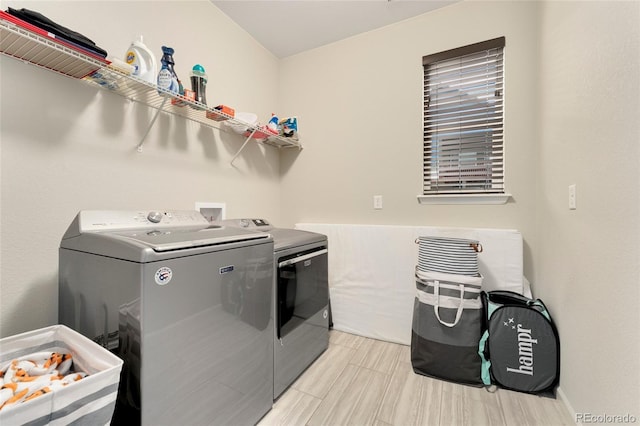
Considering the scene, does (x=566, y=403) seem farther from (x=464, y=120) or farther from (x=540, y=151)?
(x=464, y=120)

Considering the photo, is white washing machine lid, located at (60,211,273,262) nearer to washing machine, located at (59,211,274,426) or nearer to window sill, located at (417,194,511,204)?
washing machine, located at (59,211,274,426)

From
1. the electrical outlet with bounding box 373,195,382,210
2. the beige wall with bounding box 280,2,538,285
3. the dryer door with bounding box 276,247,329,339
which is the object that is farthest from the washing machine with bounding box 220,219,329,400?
the beige wall with bounding box 280,2,538,285

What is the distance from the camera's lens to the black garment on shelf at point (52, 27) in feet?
3.07

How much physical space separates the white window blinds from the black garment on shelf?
2126mm

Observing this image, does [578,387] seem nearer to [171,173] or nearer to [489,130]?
[489,130]

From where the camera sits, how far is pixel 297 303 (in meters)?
1.66

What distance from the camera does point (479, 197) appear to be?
1936mm

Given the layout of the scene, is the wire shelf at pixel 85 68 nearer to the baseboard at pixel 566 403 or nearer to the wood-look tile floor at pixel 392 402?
the wood-look tile floor at pixel 392 402

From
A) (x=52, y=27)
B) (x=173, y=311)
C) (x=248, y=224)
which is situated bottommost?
(x=173, y=311)

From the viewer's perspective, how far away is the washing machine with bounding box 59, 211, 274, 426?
0.86 meters

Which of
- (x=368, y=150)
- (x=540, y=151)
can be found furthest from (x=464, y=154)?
(x=368, y=150)

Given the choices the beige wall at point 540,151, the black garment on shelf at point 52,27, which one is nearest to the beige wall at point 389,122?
the beige wall at point 540,151

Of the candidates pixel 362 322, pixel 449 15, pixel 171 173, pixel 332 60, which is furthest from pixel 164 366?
A: pixel 449 15

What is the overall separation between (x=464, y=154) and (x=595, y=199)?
1.01m
